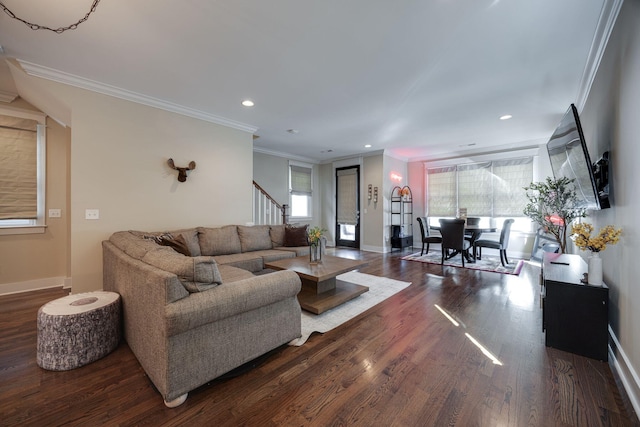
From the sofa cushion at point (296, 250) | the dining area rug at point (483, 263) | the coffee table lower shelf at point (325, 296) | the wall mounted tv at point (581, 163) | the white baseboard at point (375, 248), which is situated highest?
the wall mounted tv at point (581, 163)

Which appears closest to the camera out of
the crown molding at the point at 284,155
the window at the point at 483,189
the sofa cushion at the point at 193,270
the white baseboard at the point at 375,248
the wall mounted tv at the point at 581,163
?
the sofa cushion at the point at 193,270

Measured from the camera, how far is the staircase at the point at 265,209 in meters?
5.14

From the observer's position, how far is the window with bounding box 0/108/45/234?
331 centimetres

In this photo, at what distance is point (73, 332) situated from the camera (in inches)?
73.5

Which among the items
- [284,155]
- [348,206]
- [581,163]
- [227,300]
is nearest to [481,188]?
[348,206]

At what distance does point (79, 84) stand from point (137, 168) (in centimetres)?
→ 110

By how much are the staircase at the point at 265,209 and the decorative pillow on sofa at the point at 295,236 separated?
845 mm

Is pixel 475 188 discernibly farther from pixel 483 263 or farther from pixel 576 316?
pixel 576 316

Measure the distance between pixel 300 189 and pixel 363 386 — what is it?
612 centimetres

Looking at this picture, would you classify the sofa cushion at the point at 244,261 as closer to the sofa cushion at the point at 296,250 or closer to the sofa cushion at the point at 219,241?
the sofa cushion at the point at 219,241

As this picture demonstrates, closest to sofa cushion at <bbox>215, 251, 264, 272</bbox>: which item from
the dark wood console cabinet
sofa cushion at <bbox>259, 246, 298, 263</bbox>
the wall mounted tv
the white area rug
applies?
sofa cushion at <bbox>259, 246, 298, 263</bbox>

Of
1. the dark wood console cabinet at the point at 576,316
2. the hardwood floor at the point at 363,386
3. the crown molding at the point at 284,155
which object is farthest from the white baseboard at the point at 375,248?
the dark wood console cabinet at the point at 576,316

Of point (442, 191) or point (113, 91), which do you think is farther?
point (442, 191)

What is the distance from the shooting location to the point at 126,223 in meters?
3.36
